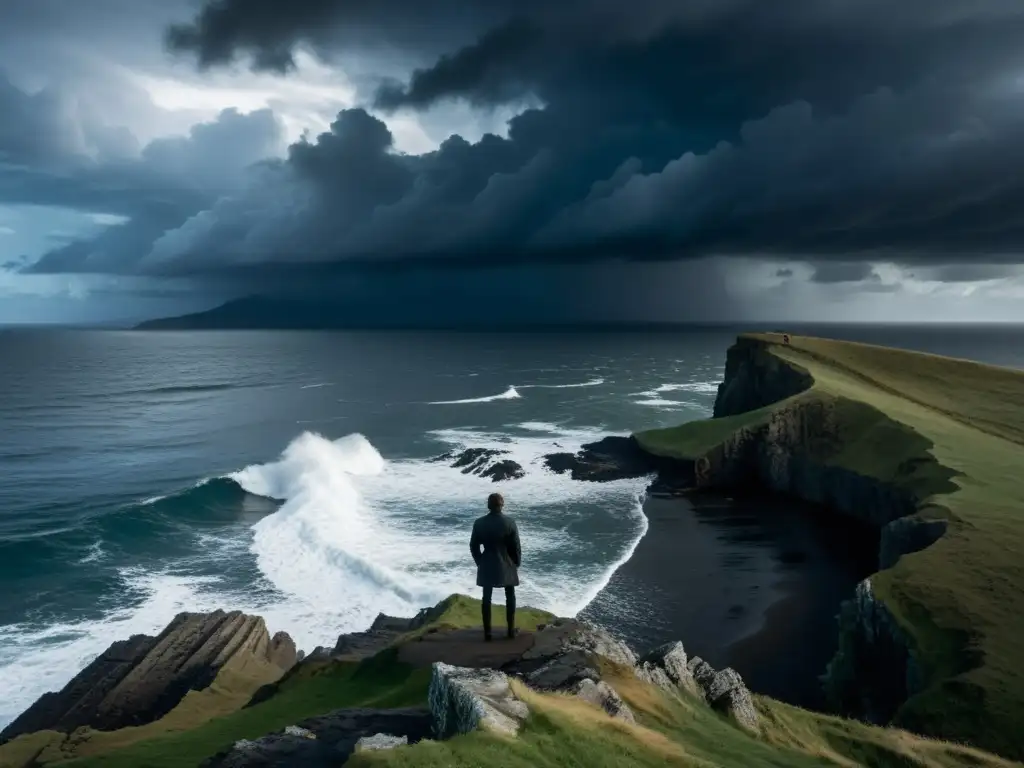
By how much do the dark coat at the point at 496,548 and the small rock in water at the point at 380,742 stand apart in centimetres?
357

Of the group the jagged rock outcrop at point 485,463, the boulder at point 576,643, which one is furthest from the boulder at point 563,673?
the jagged rock outcrop at point 485,463

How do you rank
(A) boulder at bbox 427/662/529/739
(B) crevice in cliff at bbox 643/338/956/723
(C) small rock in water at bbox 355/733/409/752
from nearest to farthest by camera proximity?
(C) small rock in water at bbox 355/733/409/752 → (A) boulder at bbox 427/662/529/739 → (B) crevice in cliff at bbox 643/338/956/723

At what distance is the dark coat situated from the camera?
13.7 metres

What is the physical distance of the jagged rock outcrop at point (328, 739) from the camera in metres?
11.0

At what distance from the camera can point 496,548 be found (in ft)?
45.4

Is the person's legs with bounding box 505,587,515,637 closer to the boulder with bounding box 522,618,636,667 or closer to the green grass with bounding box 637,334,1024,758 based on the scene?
the boulder with bounding box 522,618,636,667

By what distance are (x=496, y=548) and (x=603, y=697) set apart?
3.28m

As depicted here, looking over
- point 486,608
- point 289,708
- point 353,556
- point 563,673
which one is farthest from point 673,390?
point 563,673

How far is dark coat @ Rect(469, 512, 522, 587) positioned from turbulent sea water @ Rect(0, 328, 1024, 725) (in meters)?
19.9

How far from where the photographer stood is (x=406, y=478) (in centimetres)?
6134

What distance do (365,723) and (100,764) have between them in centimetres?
733

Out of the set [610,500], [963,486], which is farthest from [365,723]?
[610,500]

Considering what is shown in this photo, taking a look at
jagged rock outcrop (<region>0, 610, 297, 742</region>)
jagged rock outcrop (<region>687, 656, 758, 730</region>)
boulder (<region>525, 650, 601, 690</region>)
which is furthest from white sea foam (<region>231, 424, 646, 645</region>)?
boulder (<region>525, 650, 601, 690</region>)

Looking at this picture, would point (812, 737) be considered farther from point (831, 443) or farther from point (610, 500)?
point (831, 443)
